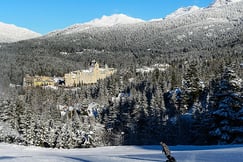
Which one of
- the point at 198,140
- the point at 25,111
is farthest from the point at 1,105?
the point at 198,140

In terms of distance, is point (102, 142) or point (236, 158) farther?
point (102, 142)

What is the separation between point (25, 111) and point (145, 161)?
1606 inches

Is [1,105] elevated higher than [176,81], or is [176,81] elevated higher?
[176,81]

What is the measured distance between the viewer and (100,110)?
83750 mm

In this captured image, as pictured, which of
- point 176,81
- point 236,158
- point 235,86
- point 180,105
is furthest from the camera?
point 176,81

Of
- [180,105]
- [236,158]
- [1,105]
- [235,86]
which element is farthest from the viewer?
[180,105]

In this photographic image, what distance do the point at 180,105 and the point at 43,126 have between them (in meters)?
23.4

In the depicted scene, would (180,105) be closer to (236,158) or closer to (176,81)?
(176,81)

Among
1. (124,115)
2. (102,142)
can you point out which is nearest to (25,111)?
(102,142)

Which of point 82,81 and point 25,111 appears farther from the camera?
point 82,81

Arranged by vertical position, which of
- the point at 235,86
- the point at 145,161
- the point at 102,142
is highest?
the point at 235,86

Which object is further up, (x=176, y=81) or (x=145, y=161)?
(x=176, y=81)

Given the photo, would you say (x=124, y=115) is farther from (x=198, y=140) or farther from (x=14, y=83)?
(x=14, y=83)

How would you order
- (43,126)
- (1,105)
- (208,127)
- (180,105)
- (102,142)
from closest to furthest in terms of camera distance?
(208,127) < (43,126) < (102,142) < (1,105) < (180,105)
